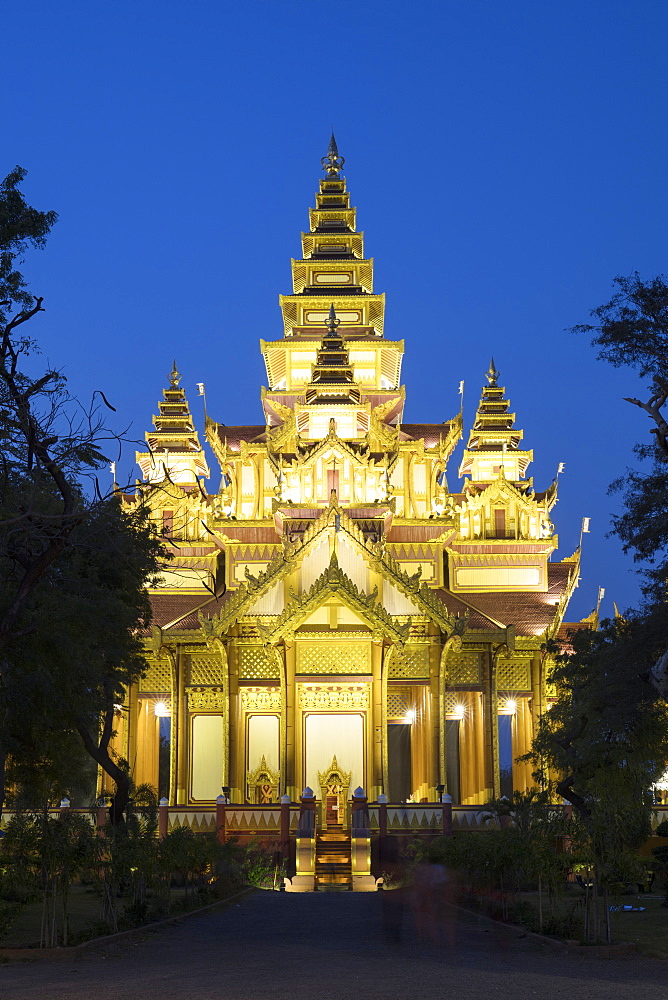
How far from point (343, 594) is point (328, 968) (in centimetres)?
1761

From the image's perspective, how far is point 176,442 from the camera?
46.3m

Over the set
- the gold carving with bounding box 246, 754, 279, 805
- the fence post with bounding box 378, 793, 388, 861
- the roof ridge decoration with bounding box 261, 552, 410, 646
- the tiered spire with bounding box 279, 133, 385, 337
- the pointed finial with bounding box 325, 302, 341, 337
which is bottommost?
the fence post with bounding box 378, 793, 388, 861

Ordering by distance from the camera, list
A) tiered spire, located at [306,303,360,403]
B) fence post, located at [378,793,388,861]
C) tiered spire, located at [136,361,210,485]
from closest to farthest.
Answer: fence post, located at [378,793,388,861], tiered spire, located at [306,303,360,403], tiered spire, located at [136,361,210,485]

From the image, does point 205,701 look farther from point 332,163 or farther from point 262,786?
point 332,163

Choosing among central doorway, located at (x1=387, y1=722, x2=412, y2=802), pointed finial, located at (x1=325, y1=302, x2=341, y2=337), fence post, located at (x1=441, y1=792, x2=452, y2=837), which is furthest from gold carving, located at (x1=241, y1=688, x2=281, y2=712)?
pointed finial, located at (x1=325, y1=302, x2=341, y2=337)

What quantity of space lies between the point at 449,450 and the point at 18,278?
1194 inches

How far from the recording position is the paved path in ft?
40.8

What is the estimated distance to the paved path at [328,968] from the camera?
1242 centimetres

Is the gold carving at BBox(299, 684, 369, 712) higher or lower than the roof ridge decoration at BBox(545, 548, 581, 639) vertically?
lower

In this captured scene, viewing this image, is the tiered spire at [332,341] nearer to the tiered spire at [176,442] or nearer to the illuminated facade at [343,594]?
the illuminated facade at [343,594]

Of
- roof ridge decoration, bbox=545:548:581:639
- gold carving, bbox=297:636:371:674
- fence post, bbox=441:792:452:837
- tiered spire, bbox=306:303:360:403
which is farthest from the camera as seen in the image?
tiered spire, bbox=306:303:360:403

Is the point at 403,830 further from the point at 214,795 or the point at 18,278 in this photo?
the point at 18,278

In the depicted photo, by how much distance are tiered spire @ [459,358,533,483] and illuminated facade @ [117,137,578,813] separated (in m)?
0.08

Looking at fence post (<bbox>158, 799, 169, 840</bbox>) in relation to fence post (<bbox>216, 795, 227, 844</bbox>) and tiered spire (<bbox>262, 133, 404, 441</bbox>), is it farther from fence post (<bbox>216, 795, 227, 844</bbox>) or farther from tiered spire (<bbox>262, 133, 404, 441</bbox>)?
tiered spire (<bbox>262, 133, 404, 441</bbox>)
